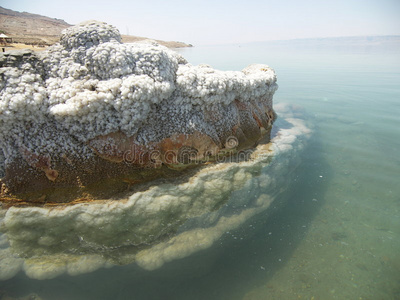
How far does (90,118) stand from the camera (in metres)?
3.05

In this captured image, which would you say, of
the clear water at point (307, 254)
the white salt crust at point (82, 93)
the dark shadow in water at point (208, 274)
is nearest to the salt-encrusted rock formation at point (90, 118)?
the white salt crust at point (82, 93)

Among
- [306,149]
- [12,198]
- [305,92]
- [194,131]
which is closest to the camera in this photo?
Result: [12,198]

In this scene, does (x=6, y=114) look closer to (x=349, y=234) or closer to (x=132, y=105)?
(x=132, y=105)

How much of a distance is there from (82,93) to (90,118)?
0.34 m

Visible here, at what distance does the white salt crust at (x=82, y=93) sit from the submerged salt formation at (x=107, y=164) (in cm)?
1

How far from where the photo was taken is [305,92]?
9.45 metres

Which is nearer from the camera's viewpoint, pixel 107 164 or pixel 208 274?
pixel 208 274

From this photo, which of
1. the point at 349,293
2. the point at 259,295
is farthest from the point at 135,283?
the point at 349,293

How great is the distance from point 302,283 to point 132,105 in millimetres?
3038

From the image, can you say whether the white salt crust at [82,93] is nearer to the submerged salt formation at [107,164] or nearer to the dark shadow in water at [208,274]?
the submerged salt formation at [107,164]

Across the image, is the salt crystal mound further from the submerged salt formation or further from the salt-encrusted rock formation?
the salt-encrusted rock formation

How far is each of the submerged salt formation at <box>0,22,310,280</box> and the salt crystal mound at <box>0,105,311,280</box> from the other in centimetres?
1

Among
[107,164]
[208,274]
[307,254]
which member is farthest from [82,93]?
[307,254]

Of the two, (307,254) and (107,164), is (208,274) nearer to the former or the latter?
(307,254)
